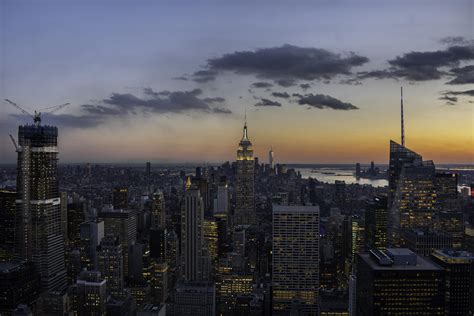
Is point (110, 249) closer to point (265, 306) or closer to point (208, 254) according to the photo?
point (208, 254)

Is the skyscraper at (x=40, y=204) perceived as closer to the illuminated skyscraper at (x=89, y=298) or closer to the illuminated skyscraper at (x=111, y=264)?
the illuminated skyscraper at (x=111, y=264)

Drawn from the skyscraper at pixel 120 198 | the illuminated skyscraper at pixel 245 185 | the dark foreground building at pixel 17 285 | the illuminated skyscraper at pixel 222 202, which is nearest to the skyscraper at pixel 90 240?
the dark foreground building at pixel 17 285

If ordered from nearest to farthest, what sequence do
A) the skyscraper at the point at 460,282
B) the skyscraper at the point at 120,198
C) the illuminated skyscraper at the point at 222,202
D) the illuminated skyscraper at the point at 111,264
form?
1. the skyscraper at the point at 460,282
2. the illuminated skyscraper at the point at 111,264
3. the skyscraper at the point at 120,198
4. the illuminated skyscraper at the point at 222,202

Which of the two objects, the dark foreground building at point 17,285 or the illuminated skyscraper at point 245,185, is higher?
the illuminated skyscraper at point 245,185

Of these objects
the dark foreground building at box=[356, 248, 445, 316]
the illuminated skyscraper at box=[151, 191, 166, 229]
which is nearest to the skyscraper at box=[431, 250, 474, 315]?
the dark foreground building at box=[356, 248, 445, 316]

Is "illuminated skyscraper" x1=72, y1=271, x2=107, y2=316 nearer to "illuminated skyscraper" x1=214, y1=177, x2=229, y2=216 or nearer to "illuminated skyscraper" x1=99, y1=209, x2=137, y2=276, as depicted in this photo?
"illuminated skyscraper" x1=99, y1=209, x2=137, y2=276

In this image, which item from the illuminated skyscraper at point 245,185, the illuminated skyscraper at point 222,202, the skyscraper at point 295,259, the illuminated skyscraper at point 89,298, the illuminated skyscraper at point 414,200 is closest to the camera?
the illuminated skyscraper at point 89,298

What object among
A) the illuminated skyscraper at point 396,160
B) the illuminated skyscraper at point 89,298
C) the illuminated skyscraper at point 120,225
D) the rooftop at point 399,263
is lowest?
the illuminated skyscraper at point 89,298

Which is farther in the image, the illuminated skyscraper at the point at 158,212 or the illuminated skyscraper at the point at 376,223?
the illuminated skyscraper at the point at 158,212

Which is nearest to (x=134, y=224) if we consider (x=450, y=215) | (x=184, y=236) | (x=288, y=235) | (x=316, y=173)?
(x=184, y=236)
